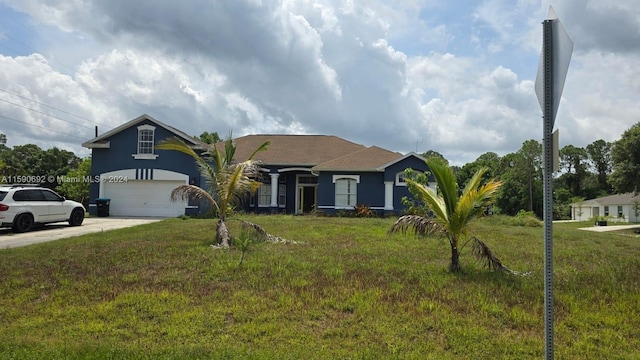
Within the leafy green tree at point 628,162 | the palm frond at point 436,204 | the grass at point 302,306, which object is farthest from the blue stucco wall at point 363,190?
the leafy green tree at point 628,162

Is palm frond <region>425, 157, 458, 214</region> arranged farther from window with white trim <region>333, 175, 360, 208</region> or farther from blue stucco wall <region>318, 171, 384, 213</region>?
window with white trim <region>333, 175, 360, 208</region>

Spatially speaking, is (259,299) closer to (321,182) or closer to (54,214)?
(54,214)

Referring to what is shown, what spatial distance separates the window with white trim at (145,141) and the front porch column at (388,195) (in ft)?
41.7

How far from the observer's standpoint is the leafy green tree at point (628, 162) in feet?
110

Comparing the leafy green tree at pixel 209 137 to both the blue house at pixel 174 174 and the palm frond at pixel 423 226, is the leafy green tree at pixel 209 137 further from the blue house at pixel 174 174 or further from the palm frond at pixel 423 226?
the palm frond at pixel 423 226

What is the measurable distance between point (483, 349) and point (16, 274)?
7.66m

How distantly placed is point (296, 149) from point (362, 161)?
4931 millimetres

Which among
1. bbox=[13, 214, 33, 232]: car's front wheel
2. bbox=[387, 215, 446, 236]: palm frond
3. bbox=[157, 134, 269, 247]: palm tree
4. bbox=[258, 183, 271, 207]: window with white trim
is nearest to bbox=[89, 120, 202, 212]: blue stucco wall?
bbox=[258, 183, 271, 207]: window with white trim

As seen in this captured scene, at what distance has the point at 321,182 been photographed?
85.0 feet

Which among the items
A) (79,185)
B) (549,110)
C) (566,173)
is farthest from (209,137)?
(566,173)

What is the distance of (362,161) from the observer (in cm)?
2616

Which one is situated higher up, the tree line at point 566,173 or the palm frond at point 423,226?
the tree line at point 566,173

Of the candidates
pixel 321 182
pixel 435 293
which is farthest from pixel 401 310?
pixel 321 182

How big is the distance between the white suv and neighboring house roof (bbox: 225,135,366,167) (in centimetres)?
1094
